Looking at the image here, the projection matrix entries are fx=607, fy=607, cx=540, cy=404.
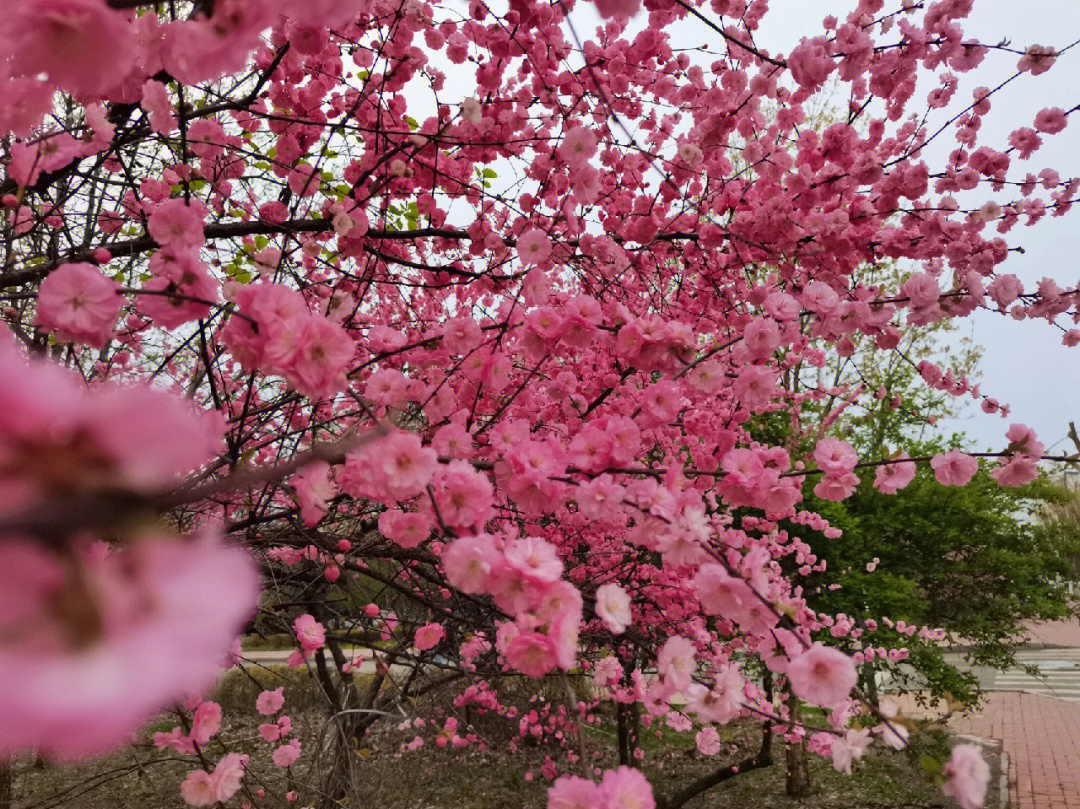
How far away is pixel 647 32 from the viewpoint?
374 cm

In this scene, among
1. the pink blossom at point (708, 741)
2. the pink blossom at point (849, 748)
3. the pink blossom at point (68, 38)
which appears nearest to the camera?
the pink blossom at point (68, 38)

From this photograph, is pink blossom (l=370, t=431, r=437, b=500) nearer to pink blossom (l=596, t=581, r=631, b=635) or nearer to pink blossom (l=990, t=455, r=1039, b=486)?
pink blossom (l=596, t=581, r=631, b=635)

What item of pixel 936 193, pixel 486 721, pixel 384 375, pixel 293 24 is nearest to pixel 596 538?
pixel 936 193

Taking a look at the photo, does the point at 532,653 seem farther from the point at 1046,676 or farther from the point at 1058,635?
the point at 1058,635

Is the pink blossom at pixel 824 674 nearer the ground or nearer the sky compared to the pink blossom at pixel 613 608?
nearer the ground

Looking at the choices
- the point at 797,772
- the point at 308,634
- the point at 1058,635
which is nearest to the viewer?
the point at 308,634

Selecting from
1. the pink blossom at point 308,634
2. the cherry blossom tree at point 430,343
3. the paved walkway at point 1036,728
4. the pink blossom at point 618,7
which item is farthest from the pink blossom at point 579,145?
the paved walkway at point 1036,728

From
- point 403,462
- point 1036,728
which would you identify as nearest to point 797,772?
point 1036,728

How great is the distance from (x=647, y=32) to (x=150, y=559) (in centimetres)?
418

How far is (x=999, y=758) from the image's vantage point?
9039 millimetres

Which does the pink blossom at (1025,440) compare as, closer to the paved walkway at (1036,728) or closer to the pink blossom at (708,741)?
the paved walkway at (1036,728)

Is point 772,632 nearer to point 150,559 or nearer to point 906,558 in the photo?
point 150,559

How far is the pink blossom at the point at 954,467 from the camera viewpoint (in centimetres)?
217

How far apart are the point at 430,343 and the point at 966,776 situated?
1793 mm
